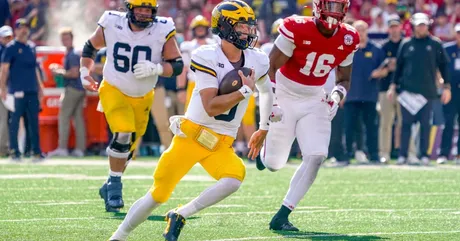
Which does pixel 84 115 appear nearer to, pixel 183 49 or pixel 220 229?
pixel 183 49

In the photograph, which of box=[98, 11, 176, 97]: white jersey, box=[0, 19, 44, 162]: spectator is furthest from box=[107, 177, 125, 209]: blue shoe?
box=[0, 19, 44, 162]: spectator

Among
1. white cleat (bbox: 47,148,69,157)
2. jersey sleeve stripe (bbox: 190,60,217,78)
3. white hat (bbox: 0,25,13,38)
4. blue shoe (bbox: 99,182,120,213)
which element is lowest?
white cleat (bbox: 47,148,69,157)

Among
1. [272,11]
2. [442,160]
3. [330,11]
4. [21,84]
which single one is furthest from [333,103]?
[272,11]

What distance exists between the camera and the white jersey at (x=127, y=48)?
27.8ft

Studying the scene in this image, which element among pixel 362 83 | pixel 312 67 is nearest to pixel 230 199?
pixel 312 67

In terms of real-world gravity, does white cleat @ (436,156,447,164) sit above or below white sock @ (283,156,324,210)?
below

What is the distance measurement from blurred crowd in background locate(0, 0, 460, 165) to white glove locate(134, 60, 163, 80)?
20.5 ft

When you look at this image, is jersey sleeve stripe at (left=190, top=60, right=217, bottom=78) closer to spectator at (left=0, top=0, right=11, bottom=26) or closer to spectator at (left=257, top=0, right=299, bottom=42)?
spectator at (left=0, top=0, right=11, bottom=26)

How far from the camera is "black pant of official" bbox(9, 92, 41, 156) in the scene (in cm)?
1429

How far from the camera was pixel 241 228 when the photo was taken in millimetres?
7254

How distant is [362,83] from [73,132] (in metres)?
4.52

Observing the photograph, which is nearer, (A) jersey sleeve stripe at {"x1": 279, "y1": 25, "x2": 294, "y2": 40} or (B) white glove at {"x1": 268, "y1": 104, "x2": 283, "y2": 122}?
(B) white glove at {"x1": 268, "y1": 104, "x2": 283, "y2": 122}

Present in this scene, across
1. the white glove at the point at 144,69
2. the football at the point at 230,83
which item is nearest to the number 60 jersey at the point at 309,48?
the white glove at the point at 144,69

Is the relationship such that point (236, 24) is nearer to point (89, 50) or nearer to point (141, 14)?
point (141, 14)
